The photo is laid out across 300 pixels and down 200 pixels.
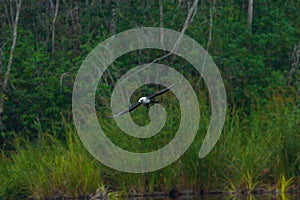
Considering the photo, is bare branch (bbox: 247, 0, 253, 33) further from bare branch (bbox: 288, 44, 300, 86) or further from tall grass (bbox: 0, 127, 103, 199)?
tall grass (bbox: 0, 127, 103, 199)

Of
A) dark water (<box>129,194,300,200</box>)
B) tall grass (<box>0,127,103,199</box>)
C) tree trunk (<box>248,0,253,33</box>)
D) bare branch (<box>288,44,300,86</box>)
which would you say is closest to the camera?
dark water (<box>129,194,300,200</box>)

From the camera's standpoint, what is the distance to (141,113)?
14.3 meters

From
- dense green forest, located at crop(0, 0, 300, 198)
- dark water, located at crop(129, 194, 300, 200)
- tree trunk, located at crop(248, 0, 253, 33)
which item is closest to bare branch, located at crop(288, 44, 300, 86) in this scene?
dense green forest, located at crop(0, 0, 300, 198)

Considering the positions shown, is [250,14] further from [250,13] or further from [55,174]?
[55,174]

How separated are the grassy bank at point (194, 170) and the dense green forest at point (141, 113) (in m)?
0.02

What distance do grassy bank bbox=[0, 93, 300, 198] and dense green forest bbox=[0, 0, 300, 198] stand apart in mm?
15

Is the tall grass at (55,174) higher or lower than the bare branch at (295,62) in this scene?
lower

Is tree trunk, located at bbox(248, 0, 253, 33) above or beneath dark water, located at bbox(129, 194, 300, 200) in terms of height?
above

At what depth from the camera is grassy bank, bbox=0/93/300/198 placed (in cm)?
1401

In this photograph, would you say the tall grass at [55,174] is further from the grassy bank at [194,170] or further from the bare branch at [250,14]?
the bare branch at [250,14]

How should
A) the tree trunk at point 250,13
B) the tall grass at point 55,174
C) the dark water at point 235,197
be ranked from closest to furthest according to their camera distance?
1. the dark water at point 235,197
2. the tall grass at point 55,174
3. the tree trunk at point 250,13

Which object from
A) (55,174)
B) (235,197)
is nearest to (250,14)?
(235,197)

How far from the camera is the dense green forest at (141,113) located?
14.1m

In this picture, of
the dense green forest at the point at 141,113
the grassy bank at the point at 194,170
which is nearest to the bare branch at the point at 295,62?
the dense green forest at the point at 141,113
